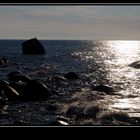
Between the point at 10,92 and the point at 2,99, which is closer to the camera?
the point at 2,99

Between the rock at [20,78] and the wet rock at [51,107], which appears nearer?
the wet rock at [51,107]

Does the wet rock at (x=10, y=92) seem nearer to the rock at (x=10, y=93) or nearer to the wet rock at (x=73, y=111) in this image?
the rock at (x=10, y=93)

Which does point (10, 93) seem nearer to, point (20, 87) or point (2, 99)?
point (2, 99)

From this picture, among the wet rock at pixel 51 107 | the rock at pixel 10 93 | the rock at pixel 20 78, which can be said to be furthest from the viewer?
the rock at pixel 20 78

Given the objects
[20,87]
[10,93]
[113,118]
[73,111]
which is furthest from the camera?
[20,87]

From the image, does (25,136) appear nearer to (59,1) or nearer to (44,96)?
(59,1)

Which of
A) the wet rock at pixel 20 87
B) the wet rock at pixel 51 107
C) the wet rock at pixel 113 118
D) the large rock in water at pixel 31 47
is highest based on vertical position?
the large rock in water at pixel 31 47

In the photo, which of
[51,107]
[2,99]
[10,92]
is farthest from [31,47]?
[51,107]

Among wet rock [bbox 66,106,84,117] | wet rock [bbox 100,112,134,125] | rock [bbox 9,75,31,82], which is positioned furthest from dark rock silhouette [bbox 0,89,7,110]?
rock [bbox 9,75,31,82]

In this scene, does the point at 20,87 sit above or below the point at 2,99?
above

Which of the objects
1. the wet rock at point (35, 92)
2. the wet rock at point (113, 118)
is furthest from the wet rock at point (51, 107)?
the wet rock at point (113, 118)

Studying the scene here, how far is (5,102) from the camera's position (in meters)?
14.5

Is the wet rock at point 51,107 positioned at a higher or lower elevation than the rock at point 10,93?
lower

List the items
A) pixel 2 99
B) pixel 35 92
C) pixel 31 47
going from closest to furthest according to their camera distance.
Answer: pixel 2 99 → pixel 35 92 → pixel 31 47
